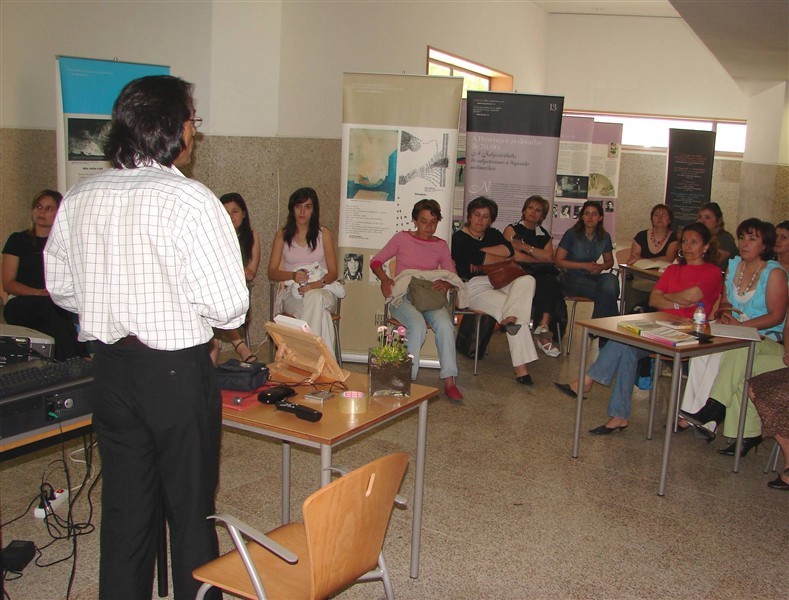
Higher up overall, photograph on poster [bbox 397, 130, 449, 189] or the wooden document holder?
photograph on poster [bbox 397, 130, 449, 189]

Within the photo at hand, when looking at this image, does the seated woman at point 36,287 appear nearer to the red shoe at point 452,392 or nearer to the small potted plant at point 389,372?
the red shoe at point 452,392

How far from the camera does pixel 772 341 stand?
4.46 m

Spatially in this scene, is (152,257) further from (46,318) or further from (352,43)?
(352,43)

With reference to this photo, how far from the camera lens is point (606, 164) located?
29.0ft

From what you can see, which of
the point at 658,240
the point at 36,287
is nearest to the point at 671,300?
the point at 658,240

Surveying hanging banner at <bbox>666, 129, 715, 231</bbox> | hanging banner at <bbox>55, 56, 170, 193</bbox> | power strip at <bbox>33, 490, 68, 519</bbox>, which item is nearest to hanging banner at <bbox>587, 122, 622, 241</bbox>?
hanging banner at <bbox>666, 129, 715, 231</bbox>

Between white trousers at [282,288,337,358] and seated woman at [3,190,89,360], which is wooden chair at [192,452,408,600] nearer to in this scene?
seated woman at [3,190,89,360]

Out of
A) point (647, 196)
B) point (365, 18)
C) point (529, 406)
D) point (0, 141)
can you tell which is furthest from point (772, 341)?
point (647, 196)

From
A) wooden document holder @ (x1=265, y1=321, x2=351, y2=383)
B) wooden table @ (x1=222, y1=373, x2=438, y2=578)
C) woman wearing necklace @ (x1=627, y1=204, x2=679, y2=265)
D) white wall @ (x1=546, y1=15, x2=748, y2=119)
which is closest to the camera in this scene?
wooden table @ (x1=222, y1=373, x2=438, y2=578)

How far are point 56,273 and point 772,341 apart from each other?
401cm

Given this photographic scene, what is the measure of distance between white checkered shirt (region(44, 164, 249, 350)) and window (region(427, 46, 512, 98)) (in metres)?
6.50

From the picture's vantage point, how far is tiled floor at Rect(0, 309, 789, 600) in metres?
2.89

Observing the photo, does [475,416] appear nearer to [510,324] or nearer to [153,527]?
[510,324]

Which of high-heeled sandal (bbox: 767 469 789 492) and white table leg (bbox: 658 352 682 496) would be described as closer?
white table leg (bbox: 658 352 682 496)
